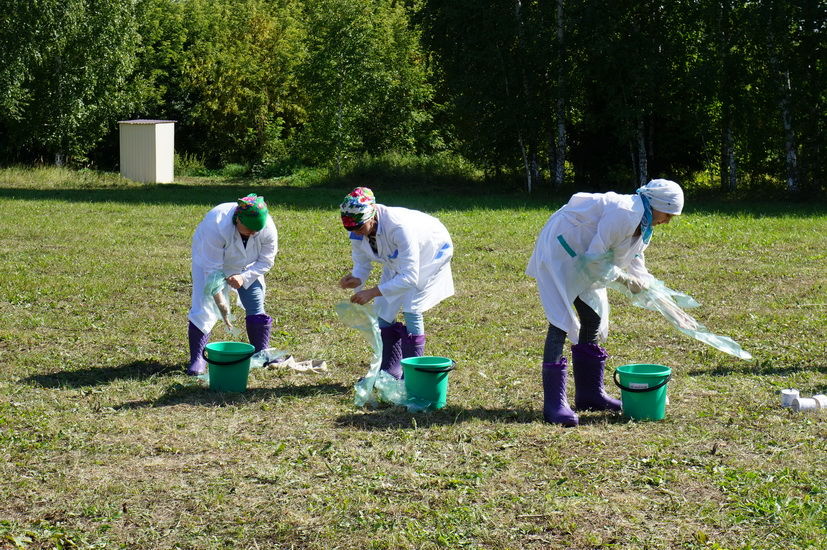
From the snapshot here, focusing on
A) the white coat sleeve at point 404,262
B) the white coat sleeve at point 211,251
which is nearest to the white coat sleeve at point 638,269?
the white coat sleeve at point 404,262

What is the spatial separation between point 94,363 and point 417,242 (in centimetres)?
279

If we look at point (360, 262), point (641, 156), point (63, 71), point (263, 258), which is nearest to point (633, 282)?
point (360, 262)

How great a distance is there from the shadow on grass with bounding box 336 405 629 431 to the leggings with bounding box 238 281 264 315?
5.12 feet

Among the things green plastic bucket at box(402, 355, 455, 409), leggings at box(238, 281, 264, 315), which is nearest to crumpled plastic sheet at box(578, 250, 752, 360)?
green plastic bucket at box(402, 355, 455, 409)

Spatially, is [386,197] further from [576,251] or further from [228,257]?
[576,251]

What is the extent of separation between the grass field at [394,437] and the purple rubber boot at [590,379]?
4.8 inches

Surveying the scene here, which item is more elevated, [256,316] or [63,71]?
[63,71]

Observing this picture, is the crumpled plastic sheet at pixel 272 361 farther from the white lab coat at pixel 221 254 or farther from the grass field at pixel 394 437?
the white lab coat at pixel 221 254

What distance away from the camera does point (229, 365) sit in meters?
6.33

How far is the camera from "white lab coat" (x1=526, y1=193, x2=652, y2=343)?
216 inches

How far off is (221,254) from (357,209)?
55.2 inches

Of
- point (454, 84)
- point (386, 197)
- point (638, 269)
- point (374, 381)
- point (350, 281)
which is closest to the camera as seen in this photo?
point (638, 269)

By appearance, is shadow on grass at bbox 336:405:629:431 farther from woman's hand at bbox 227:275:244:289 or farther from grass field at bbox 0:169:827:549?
woman's hand at bbox 227:275:244:289

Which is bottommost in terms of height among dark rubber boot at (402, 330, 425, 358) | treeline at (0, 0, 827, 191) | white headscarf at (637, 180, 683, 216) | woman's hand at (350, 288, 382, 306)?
dark rubber boot at (402, 330, 425, 358)
